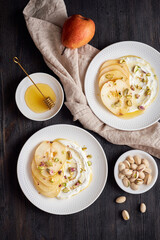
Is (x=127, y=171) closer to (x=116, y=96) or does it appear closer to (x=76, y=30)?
(x=116, y=96)

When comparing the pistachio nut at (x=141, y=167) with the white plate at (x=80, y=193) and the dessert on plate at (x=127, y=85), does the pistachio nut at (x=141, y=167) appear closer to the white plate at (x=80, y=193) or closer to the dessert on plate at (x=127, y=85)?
the white plate at (x=80, y=193)

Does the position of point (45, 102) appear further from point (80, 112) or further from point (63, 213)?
point (63, 213)

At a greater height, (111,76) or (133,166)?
(111,76)

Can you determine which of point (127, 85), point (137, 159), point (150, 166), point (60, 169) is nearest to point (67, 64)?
point (127, 85)

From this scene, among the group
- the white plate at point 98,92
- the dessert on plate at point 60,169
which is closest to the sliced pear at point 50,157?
the dessert on plate at point 60,169

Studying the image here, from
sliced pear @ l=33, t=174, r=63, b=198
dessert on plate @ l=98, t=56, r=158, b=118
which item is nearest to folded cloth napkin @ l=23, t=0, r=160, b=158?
dessert on plate @ l=98, t=56, r=158, b=118

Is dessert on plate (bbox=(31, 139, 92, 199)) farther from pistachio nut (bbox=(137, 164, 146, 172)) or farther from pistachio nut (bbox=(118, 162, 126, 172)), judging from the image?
pistachio nut (bbox=(137, 164, 146, 172))

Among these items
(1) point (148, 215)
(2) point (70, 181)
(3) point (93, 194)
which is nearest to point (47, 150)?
(2) point (70, 181)
